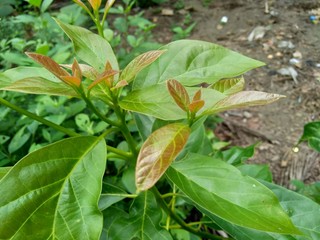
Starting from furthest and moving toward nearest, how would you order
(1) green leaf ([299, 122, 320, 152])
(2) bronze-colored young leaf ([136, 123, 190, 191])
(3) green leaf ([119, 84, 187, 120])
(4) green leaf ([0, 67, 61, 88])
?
(1) green leaf ([299, 122, 320, 152]), (4) green leaf ([0, 67, 61, 88]), (3) green leaf ([119, 84, 187, 120]), (2) bronze-colored young leaf ([136, 123, 190, 191])

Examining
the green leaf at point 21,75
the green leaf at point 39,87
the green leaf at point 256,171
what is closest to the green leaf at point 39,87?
the green leaf at point 39,87

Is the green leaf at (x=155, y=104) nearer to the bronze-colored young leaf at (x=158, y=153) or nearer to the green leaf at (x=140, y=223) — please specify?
the bronze-colored young leaf at (x=158, y=153)

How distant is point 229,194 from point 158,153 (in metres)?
0.16

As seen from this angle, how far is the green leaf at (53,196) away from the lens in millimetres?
547

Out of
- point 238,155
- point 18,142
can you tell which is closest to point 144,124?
point 238,155

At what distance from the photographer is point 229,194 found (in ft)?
2.00

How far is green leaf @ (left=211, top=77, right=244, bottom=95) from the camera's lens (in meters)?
0.69

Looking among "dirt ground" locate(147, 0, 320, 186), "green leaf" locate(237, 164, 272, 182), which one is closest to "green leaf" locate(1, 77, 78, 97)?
"green leaf" locate(237, 164, 272, 182)

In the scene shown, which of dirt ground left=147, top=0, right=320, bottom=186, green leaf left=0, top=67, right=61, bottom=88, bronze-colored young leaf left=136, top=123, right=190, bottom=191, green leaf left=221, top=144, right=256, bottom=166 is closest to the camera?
bronze-colored young leaf left=136, top=123, right=190, bottom=191

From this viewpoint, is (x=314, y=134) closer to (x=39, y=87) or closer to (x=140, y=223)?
(x=140, y=223)

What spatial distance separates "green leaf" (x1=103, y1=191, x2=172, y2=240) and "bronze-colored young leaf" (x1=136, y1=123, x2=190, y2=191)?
0.95ft

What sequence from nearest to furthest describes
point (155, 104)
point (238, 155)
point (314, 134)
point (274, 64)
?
point (155, 104), point (314, 134), point (238, 155), point (274, 64)

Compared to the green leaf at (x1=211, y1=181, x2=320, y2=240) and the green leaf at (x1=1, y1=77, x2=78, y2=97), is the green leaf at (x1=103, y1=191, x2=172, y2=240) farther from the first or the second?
the green leaf at (x1=1, y1=77, x2=78, y2=97)

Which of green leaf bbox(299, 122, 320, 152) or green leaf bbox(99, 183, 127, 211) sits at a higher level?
green leaf bbox(99, 183, 127, 211)
